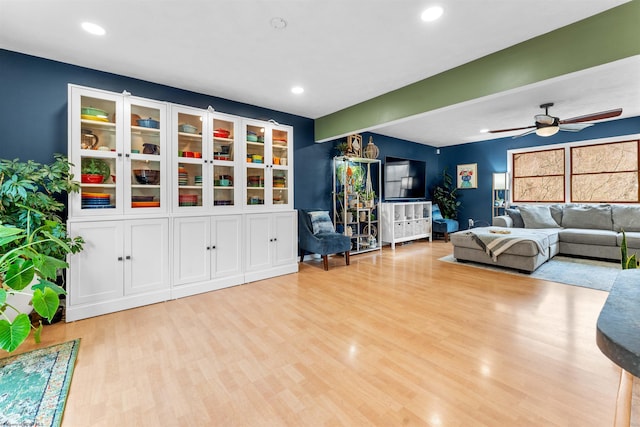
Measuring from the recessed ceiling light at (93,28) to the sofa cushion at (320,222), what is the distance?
319 centimetres

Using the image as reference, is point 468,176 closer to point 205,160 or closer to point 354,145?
point 354,145

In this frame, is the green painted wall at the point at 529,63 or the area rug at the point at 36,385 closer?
the area rug at the point at 36,385

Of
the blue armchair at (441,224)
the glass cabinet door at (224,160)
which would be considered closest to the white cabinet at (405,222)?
the blue armchair at (441,224)

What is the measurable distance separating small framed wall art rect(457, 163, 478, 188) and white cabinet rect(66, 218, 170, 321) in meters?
6.99

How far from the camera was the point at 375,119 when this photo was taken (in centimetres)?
392

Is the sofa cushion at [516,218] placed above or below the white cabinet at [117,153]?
below

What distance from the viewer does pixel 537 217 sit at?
5523 mm

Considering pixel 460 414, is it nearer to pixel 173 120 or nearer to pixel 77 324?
pixel 77 324

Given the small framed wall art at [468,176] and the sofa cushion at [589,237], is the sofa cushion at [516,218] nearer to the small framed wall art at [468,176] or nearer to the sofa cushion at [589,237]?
the sofa cushion at [589,237]

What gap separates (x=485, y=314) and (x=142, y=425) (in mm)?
2792

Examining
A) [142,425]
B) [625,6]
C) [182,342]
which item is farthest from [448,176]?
[142,425]

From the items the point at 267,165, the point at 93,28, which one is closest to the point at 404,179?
the point at 267,165

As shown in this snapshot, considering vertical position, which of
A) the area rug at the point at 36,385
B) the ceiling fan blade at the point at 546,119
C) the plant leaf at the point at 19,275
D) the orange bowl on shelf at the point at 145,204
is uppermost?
the ceiling fan blade at the point at 546,119

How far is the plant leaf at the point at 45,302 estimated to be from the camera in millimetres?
1542
